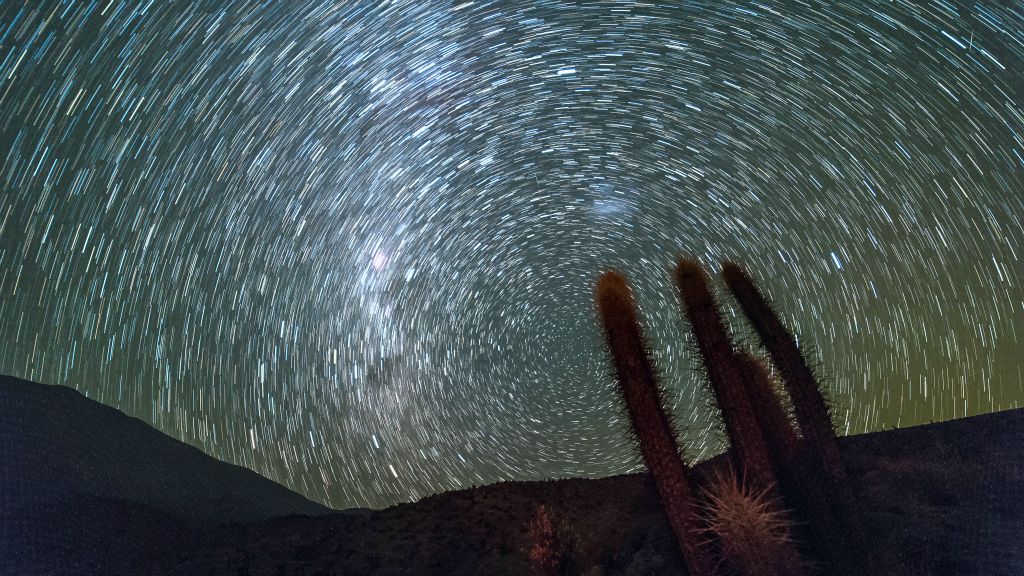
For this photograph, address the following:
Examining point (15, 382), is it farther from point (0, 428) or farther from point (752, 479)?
point (752, 479)

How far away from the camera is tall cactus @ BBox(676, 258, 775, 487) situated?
11008 mm

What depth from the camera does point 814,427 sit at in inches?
469

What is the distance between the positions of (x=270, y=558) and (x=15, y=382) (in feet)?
100

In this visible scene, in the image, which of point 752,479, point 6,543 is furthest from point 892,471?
point 6,543

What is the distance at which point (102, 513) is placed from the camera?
23.7m

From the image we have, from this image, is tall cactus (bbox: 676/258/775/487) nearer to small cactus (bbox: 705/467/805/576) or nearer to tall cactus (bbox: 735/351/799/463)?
tall cactus (bbox: 735/351/799/463)

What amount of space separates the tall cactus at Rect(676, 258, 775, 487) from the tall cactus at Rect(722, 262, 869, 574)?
3.85 feet

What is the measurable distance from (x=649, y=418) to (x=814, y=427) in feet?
11.8

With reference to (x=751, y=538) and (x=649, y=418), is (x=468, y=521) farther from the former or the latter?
(x=751, y=538)

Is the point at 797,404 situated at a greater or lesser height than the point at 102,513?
lesser

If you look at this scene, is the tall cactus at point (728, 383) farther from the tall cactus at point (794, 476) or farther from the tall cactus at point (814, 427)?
the tall cactus at point (814, 427)

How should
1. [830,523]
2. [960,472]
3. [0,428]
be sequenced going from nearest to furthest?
[830,523] < [960,472] < [0,428]

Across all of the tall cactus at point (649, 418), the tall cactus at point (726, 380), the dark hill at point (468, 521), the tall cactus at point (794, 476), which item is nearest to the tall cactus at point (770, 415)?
the tall cactus at point (794, 476)

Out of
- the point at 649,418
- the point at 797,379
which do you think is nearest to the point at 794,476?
the point at 797,379
